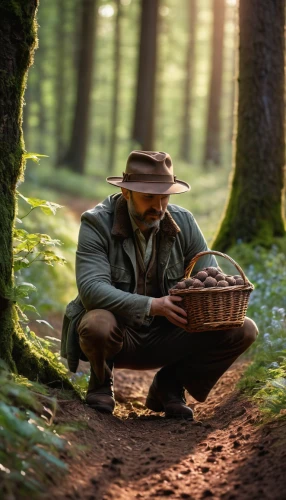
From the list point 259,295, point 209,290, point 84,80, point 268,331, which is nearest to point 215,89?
point 84,80

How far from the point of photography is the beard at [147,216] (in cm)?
517

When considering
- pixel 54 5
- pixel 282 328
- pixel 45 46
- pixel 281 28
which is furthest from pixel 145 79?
pixel 282 328

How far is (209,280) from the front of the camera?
480 cm

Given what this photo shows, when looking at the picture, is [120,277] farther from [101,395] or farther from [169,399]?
[169,399]

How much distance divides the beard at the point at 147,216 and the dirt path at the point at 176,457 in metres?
1.43

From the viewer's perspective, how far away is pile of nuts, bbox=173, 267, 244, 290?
480 centimetres

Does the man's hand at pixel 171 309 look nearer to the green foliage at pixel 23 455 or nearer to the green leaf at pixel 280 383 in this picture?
the green leaf at pixel 280 383

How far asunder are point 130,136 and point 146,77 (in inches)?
244

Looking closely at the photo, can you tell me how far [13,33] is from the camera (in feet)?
15.1

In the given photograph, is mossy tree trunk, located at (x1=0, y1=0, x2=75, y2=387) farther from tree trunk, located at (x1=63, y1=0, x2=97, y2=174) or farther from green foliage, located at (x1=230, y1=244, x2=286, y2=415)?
tree trunk, located at (x1=63, y1=0, x2=97, y2=174)

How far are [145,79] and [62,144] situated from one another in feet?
49.6

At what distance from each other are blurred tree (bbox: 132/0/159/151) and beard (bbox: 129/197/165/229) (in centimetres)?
1944

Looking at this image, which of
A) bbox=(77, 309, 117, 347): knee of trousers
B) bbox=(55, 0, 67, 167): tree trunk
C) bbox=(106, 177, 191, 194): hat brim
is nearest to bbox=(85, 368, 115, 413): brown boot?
bbox=(77, 309, 117, 347): knee of trousers

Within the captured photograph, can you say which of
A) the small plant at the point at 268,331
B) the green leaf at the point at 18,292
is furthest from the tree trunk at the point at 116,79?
the green leaf at the point at 18,292
